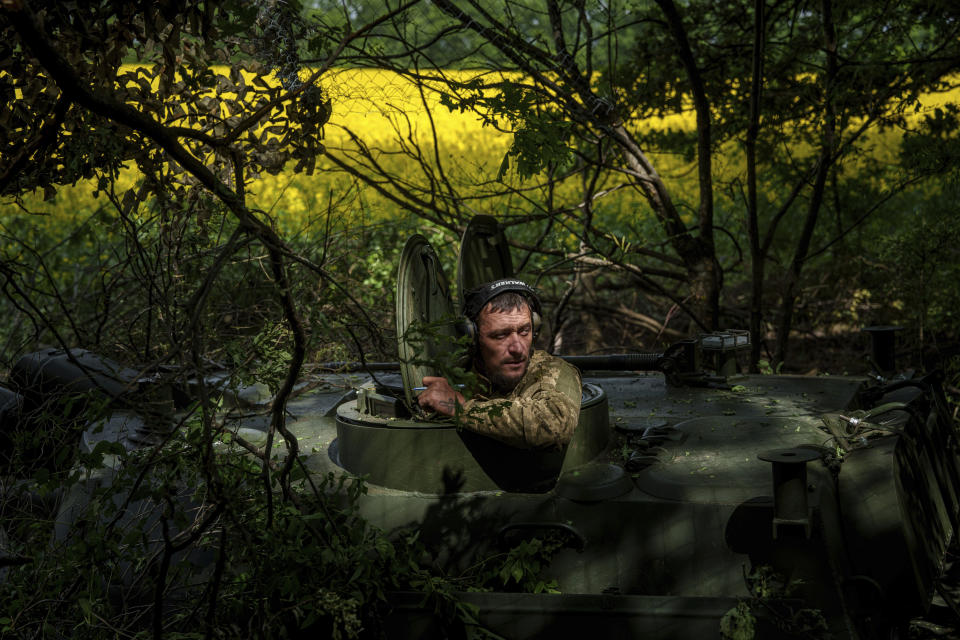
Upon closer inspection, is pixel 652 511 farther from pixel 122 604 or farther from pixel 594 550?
pixel 122 604

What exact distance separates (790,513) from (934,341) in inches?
268

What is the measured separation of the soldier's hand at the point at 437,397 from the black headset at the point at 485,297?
28cm

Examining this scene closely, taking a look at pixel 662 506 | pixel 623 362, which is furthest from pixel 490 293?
pixel 623 362

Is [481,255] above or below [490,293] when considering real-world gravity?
above

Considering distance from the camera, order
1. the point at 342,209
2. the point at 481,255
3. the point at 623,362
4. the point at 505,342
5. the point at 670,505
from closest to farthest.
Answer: the point at 670,505 < the point at 505,342 < the point at 481,255 < the point at 623,362 < the point at 342,209

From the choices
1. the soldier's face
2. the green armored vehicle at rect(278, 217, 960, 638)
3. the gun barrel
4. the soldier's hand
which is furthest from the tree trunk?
the soldier's hand

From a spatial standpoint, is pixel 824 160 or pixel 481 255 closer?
pixel 481 255

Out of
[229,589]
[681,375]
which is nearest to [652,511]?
[229,589]

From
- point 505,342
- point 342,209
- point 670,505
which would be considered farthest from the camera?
point 342,209

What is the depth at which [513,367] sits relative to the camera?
392 cm

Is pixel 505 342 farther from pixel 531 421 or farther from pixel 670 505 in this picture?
pixel 670 505

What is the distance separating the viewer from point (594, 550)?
3439 mm

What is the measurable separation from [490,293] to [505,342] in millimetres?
213

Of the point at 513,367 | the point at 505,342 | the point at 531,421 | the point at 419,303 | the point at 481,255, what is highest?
the point at 481,255
